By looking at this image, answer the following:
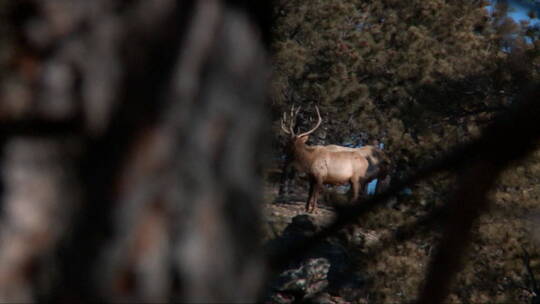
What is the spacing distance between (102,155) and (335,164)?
10.6 meters

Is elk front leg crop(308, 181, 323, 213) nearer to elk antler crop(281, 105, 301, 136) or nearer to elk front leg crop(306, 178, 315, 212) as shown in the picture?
elk front leg crop(306, 178, 315, 212)

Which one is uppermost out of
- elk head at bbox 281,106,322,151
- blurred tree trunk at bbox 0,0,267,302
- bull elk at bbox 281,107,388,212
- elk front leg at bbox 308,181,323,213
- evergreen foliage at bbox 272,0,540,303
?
blurred tree trunk at bbox 0,0,267,302

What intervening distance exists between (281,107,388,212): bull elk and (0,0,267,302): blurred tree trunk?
1026cm

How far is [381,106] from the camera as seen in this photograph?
1272 cm

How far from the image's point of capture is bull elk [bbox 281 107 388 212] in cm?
1096

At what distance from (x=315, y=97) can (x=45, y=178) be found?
12137 millimetres

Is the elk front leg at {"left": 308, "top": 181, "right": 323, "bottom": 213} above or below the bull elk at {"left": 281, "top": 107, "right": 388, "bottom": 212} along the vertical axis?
below

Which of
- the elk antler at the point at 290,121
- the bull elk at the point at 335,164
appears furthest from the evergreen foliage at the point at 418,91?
the bull elk at the point at 335,164

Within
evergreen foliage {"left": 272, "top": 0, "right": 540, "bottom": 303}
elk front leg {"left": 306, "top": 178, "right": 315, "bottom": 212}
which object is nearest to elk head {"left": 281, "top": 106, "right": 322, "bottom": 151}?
evergreen foliage {"left": 272, "top": 0, "right": 540, "bottom": 303}

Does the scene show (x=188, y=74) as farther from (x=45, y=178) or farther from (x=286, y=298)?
(x=286, y=298)

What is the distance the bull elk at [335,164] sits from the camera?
11.0 metres

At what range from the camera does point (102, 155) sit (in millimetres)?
588

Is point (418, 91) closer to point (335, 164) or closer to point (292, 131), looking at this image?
point (335, 164)

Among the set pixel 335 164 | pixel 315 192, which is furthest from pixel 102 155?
pixel 315 192
